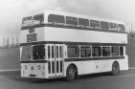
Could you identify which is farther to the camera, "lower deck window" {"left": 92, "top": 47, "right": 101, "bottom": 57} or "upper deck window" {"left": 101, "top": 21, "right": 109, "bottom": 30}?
"upper deck window" {"left": 101, "top": 21, "right": 109, "bottom": 30}

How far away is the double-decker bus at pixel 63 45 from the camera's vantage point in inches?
Answer: 591

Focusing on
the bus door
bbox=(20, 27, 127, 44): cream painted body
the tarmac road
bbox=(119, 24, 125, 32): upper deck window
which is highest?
bbox=(119, 24, 125, 32): upper deck window

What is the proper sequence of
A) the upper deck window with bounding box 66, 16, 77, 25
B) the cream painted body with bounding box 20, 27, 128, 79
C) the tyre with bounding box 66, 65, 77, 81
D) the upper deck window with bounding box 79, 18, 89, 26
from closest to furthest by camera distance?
the cream painted body with bounding box 20, 27, 128, 79, the tyre with bounding box 66, 65, 77, 81, the upper deck window with bounding box 66, 16, 77, 25, the upper deck window with bounding box 79, 18, 89, 26

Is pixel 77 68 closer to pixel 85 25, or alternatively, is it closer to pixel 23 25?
pixel 85 25

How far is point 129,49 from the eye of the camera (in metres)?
37.0

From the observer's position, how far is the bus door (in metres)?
15.0

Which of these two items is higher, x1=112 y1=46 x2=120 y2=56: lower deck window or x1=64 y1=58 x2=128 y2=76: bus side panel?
x1=112 y1=46 x2=120 y2=56: lower deck window

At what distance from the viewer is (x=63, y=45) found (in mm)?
16016

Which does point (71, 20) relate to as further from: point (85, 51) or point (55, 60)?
point (55, 60)

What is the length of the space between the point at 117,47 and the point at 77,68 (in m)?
5.00

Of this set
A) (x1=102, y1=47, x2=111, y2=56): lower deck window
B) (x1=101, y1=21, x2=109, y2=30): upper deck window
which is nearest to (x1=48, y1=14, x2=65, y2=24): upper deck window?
(x1=101, y1=21, x2=109, y2=30): upper deck window

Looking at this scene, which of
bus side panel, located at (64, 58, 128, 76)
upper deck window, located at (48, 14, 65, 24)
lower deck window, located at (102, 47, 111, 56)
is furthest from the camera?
lower deck window, located at (102, 47, 111, 56)

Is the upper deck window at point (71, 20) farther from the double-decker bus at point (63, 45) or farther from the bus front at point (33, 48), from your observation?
the bus front at point (33, 48)

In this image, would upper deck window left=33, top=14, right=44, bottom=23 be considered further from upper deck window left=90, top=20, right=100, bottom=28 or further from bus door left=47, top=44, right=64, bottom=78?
upper deck window left=90, top=20, right=100, bottom=28
